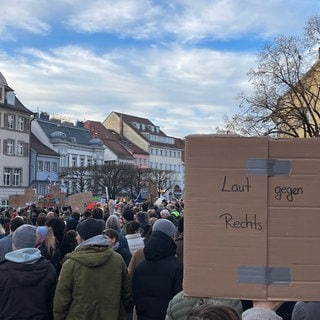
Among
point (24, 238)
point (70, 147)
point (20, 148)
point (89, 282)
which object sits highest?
point (70, 147)

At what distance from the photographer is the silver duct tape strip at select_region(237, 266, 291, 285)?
113 inches

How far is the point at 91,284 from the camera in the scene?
5445 millimetres

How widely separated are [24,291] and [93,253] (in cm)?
67

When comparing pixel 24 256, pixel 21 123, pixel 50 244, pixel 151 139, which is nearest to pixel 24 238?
pixel 24 256

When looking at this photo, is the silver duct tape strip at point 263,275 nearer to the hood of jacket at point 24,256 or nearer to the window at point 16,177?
the hood of jacket at point 24,256

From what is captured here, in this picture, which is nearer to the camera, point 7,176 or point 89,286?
point 89,286

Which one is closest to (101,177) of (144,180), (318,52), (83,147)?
(144,180)

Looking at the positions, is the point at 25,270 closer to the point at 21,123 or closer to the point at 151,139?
the point at 21,123

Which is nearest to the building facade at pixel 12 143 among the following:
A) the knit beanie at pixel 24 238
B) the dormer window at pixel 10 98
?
the dormer window at pixel 10 98

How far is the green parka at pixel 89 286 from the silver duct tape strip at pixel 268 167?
113 inches

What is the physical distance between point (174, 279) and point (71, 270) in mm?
982

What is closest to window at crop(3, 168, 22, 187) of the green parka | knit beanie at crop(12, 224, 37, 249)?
knit beanie at crop(12, 224, 37, 249)

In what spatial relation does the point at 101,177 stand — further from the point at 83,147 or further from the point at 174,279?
the point at 174,279

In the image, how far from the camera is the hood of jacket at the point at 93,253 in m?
5.46
